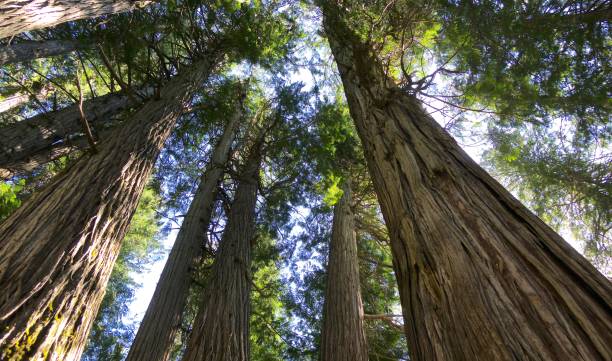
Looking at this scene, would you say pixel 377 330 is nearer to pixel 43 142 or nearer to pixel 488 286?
pixel 488 286

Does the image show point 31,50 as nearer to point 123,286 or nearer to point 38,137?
point 38,137

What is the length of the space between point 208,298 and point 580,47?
5.99 meters

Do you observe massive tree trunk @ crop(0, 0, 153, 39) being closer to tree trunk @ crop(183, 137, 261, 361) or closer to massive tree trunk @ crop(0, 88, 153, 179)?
massive tree trunk @ crop(0, 88, 153, 179)

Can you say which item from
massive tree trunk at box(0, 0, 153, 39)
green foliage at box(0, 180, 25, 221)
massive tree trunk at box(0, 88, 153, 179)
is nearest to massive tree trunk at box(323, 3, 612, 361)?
massive tree trunk at box(0, 0, 153, 39)

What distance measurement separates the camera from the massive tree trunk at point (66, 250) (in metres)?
1.77

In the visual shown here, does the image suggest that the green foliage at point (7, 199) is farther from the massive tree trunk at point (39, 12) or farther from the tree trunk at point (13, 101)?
the tree trunk at point (13, 101)

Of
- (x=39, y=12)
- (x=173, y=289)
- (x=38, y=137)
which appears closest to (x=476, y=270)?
(x=39, y=12)

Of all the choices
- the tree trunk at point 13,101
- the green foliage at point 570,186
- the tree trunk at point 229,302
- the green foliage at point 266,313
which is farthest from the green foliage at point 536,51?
the tree trunk at point 13,101

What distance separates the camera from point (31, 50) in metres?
6.98

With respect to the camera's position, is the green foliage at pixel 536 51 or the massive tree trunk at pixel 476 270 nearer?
the massive tree trunk at pixel 476 270

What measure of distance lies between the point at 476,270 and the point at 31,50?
30.2 ft

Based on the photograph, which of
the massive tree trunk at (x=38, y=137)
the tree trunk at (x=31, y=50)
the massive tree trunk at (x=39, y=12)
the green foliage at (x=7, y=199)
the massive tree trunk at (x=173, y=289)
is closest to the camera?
the massive tree trunk at (x=39, y=12)

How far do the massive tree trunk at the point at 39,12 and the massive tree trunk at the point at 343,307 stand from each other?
4.55m

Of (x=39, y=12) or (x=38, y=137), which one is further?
(x=38, y=137)
